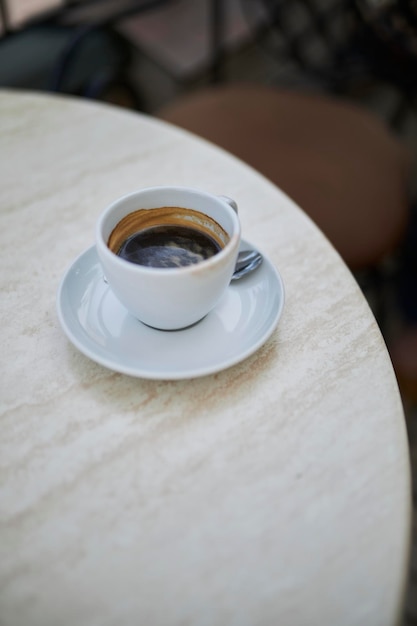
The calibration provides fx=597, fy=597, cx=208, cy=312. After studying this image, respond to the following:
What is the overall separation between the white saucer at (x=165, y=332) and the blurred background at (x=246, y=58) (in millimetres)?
523

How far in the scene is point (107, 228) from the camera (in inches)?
17.7

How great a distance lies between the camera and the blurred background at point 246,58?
1136mm

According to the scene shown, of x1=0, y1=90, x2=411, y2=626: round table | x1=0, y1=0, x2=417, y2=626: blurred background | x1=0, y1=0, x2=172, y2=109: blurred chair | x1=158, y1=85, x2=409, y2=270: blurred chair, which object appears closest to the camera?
x1=0, y1=90, x2=411, y2=626: round table

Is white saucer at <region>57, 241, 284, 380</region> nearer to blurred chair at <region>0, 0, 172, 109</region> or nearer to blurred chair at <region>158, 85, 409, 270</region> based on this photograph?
blurred chair at <region>158, 85, 409, 270</region>

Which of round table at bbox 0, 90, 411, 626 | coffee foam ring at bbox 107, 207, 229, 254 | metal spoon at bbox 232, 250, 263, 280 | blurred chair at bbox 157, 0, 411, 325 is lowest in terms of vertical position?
blurred chair at bbox 157, 0, 411, 325

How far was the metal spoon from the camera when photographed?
505 mm

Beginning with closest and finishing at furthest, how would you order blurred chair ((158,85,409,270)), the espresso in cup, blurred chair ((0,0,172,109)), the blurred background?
the espresso in cup → blurred chair ((158,85,409,270)) → the blurred background → blurred chair ((0,0,172,109))

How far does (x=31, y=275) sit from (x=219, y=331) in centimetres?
19

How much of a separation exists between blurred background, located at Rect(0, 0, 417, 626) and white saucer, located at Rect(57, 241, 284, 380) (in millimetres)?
523

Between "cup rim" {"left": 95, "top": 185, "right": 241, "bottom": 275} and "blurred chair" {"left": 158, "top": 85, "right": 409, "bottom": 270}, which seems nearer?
"cup rim" {"left": 95, "top": 185, "right": 241, "bottom": 275}

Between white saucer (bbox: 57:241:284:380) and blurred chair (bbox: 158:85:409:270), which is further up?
white saucer (bbox: 57:241:284:380)

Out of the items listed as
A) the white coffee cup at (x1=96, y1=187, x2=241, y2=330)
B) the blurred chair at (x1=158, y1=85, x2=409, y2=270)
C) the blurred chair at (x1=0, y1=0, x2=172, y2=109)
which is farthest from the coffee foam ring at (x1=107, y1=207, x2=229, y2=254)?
the blurred chair at (x1=0, y1=0, x2=172, y2=109)

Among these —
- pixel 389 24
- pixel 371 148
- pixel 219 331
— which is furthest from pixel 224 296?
pixel 389 24

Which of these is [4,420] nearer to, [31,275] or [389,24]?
[31,275]
